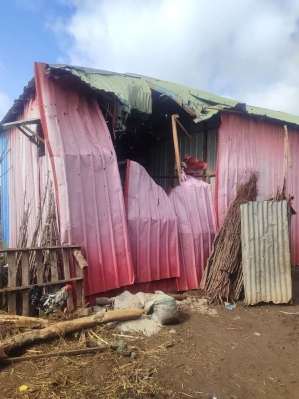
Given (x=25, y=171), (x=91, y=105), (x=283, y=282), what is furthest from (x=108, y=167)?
(x=283, y=282)

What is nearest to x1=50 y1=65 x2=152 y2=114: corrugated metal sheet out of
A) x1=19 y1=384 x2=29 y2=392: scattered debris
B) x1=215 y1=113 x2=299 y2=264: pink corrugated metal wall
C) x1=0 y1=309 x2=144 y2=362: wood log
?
x1=215 y1=113 x2=299 y2=264: pink corrugated metal wall

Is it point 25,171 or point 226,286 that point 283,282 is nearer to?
point 226,286

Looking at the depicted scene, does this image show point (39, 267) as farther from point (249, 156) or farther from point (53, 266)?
point (249, 156)

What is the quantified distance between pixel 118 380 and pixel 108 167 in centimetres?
343

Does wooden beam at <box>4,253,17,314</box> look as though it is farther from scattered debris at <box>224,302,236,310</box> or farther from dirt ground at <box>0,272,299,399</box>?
scattered debris at <box>224,302,236,310</box>

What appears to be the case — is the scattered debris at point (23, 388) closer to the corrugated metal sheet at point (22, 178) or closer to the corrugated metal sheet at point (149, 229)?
the corrugated metal sheet at point (149, 229)

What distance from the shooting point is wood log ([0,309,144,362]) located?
384 centimetres

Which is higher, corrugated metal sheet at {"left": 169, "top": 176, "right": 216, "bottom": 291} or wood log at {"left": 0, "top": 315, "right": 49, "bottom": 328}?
corrugated metal sheet at {"left": 169, "top": 176, "right": 216, "bottom": 291}

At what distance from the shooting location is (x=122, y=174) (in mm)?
6680

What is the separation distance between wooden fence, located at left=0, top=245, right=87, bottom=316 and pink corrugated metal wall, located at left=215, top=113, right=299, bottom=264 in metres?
3.42

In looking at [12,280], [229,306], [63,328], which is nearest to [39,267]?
[12,280]

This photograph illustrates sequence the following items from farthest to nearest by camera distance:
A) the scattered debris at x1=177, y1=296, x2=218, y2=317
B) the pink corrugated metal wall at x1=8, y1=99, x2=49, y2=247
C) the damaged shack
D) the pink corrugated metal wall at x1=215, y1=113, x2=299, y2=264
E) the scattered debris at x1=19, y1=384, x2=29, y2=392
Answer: the pink corrugated metal wall at x1=215, y1=113, x2=299, y2=264, the pink corrugated metal wall at x1=8, y1=99, x2=49, y2=247, the scattered debris at x1=177, y1=296, x2=218, y2=317, the damaged shack, the scattered debris at x1=19, y1=384, x2=29, y2=392

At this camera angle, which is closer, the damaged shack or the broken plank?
the broken plank

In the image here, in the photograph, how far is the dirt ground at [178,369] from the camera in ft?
11.0
